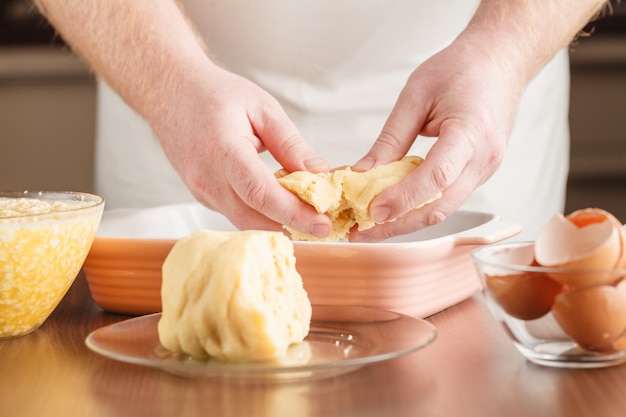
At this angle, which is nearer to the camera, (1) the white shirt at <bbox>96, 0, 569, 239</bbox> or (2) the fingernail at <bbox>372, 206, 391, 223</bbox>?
(2) the fingernail at <bbox>372, 206, 391, 223</bbox>

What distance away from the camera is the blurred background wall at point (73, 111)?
109 inches

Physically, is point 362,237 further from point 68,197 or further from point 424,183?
point 68,197

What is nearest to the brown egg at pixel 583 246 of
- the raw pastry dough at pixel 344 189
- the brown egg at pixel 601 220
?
the brown egg at pixel 601 220

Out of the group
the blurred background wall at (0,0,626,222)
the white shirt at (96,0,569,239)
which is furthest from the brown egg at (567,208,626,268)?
the blurred background wall at (0,0,626,222)

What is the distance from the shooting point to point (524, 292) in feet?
2.17

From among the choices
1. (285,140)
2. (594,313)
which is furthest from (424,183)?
(594,313)

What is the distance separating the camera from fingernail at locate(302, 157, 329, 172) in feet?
3.05

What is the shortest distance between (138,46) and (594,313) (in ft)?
2.25

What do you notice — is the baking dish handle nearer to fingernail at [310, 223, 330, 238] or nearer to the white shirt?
fingernail at [310, 223, 330, 238]

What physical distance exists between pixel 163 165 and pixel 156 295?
2.34 feet

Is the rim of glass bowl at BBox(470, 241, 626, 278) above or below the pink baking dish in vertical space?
above

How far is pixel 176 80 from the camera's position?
1.02m

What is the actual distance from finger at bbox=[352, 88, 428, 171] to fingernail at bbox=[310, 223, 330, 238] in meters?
0.10

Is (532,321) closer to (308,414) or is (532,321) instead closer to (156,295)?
(308,414)
